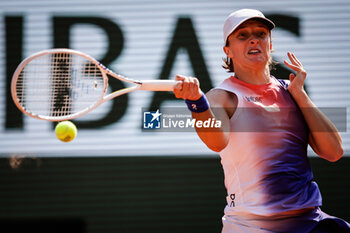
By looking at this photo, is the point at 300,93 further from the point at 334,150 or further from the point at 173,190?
the point at 173,190

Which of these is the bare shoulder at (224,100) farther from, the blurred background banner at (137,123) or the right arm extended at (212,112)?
the blurred background banner at (137,123)

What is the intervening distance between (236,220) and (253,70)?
82 cm

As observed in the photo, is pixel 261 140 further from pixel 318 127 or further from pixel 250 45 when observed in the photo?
pixel 250 45

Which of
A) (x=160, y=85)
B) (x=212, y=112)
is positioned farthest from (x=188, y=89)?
(x=160, y=85)

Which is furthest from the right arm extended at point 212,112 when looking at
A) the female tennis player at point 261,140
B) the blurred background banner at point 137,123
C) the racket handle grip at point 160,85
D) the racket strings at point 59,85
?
the blurred background banner at point 137,123

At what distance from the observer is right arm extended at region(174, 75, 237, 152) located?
2.00 meters

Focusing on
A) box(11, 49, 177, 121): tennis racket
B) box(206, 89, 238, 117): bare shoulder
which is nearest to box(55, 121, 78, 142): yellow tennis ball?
box(11, 49, 177, 121): tennis racket

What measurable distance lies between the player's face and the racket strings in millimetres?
1089

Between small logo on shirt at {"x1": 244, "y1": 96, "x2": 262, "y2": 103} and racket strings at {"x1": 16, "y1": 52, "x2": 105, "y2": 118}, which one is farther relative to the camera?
racket strings at {"x1": 16, "y1": 52, "x2": 105, "y2": 118}

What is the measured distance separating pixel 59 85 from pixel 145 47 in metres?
1.47

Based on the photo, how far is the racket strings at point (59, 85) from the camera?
318cm

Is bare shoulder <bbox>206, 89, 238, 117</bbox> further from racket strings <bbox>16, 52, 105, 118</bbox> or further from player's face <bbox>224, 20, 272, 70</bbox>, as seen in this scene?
racket strings <bbox>16, 52, 105, 118</bbox>

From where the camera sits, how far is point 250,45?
2.24 m

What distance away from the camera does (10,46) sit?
5.28 meters
